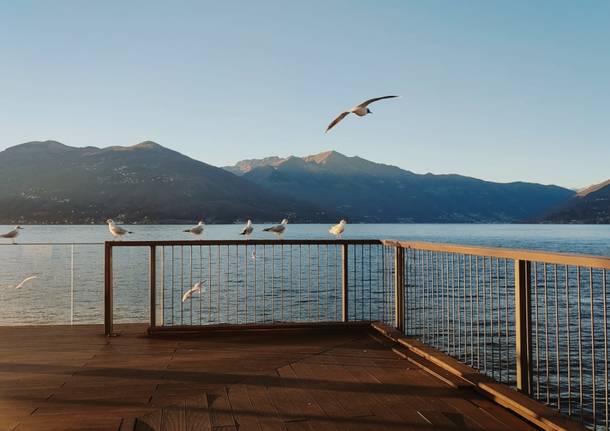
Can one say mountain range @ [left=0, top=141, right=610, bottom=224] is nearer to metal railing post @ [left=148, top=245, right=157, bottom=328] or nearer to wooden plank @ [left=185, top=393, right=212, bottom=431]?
metal railing post @ [left=148, top=245, right=157, bottom=328]

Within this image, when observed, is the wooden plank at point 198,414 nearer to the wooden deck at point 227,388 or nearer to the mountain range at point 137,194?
the wooden deck at point 227,388

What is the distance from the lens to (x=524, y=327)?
152 inches

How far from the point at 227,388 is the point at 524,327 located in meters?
2.15

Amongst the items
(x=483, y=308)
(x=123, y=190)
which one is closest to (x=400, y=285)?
(x=483, y=308)

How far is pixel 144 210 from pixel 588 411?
122 meters

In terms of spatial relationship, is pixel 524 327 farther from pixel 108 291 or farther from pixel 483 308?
pixel 108 291

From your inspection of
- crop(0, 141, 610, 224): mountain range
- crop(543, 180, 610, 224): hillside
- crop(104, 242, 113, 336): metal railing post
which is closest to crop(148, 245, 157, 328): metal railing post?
crop(104, 242, 113, 336): metal railing post

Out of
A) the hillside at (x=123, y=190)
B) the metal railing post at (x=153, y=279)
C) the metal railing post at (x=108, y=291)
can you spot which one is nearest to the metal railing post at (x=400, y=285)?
the metal railing post at (x=153, y=279)

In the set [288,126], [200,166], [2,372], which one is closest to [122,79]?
[288,126]

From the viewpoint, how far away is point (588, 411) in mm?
10172

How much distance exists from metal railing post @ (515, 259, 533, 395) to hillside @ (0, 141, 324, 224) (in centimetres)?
12240

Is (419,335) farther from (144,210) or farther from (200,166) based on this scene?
(200,166)

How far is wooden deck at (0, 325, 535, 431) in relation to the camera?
336 centimetres

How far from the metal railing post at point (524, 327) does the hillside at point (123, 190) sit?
122402mm
